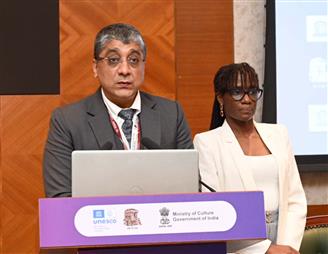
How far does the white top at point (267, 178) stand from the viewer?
9.14 feet

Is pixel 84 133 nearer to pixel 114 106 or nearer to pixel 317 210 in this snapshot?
pixel 114 106

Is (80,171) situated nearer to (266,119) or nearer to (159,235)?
(159,235)

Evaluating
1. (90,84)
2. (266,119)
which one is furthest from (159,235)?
(266,119)

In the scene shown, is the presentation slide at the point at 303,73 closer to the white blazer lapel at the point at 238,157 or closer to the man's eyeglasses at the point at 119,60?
the white blazer lapel at the point at 238,157

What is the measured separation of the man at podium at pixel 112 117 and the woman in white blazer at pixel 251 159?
60 cm

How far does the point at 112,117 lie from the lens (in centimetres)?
224

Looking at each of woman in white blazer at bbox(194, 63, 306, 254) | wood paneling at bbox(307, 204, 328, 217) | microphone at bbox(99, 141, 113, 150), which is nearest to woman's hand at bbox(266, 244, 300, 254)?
woman in white blazer at bbox(194, 63, 306, 254)

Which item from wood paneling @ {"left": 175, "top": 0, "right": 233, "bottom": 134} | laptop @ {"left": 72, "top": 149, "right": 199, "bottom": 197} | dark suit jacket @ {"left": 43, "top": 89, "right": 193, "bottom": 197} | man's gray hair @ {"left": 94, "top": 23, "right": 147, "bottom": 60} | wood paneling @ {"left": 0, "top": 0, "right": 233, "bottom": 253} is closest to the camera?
laptop @ {"left": 72, "top": 149, "right": 199, "bottom": 197}

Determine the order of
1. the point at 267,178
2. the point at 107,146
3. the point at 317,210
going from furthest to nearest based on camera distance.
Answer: the point at 317,210 < the point at 267,178 < the point at 107,146

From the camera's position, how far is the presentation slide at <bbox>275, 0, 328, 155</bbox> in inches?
153

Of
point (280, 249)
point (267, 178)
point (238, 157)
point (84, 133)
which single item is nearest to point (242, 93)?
point (238, 157)

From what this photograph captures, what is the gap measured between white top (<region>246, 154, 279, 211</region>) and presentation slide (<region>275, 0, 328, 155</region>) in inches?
43.8

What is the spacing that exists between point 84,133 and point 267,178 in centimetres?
106

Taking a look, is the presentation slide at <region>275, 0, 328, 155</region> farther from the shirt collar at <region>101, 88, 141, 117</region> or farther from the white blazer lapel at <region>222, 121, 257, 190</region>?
the shirt collar at <region>101, 88, 141, 117</region>
